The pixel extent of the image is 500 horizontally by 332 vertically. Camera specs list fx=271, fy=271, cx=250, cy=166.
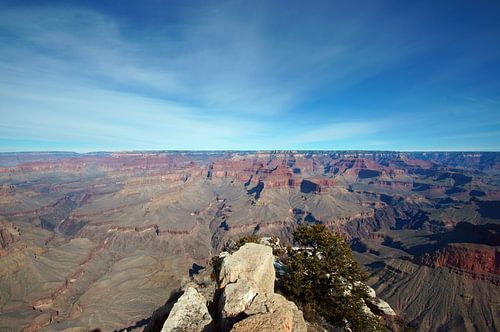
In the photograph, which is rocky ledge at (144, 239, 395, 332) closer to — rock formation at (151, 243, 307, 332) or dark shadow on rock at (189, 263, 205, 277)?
rock formation at (151, 243, 307, 332)

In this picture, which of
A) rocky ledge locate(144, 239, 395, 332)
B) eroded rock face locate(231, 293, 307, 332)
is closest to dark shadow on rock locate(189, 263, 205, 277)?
rocky ledge locate(144, 239, 395, 332)

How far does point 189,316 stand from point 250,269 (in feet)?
18.1

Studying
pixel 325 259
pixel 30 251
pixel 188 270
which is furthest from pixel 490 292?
pixel 30 251

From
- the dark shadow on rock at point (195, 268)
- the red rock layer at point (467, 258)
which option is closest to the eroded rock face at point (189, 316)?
the dark shadow on rock at point (195, 268)

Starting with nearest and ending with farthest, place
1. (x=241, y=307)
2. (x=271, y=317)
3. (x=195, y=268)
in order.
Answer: (x=271, y=317)
(x=241, y=307)
(x=195, y=268)

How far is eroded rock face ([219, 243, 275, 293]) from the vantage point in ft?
63.4

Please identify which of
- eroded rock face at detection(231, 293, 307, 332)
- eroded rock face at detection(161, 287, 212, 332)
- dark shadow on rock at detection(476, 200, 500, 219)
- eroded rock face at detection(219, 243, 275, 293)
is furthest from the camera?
dark shadow on rock at detection(476, 200, 500, 219)

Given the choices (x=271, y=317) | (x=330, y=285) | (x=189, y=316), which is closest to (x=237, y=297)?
(x=189, y=316)

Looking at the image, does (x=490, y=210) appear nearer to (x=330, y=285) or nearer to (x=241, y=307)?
(x=330, y=285)

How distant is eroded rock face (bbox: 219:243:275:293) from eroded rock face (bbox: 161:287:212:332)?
2.91m

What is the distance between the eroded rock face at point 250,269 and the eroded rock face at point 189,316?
2.91 m

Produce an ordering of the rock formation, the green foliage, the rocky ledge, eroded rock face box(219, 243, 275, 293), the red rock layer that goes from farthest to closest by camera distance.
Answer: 1. the red rock layer
2. the green foliage
3. eroded rock face box(219, 243, 275, 293)
4. the rocky ledge
5. the rock formation

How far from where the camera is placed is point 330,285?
1018 inches

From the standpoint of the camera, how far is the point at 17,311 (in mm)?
83125
